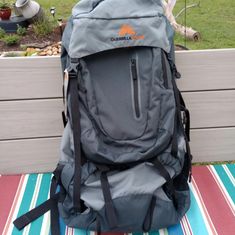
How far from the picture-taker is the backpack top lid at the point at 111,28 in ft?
3.86

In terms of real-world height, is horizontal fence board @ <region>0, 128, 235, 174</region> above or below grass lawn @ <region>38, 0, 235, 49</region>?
above

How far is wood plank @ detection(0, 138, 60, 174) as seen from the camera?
1.54m

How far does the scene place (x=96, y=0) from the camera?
1229 millimetres

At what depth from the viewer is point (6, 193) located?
4.72 ft

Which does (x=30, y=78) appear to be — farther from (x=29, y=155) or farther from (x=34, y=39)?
(x=34, y=39)

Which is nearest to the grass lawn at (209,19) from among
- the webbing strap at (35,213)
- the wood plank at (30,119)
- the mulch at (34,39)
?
the mulch at (34,39)

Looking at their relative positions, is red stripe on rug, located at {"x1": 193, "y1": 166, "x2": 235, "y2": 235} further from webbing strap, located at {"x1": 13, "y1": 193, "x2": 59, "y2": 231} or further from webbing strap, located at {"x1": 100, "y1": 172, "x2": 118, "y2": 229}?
webbing strap, located at {"x1": 13, "y1": 193, "x2": 59, "y2": 231}

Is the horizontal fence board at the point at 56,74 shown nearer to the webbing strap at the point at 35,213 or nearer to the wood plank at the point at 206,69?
the wood plank at the point at 206,69

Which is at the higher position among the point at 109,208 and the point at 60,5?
the point at 109,208

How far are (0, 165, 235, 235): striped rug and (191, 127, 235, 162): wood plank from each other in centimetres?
8

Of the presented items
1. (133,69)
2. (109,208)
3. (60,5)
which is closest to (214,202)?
(109,208)

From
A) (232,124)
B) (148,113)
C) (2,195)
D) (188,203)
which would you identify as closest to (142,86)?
(148,113)

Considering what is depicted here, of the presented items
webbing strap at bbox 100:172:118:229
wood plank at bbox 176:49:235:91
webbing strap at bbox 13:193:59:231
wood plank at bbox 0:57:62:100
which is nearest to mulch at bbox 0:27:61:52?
wood plank at bbox 0:57:62:100

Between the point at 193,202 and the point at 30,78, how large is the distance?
0.79 metres
